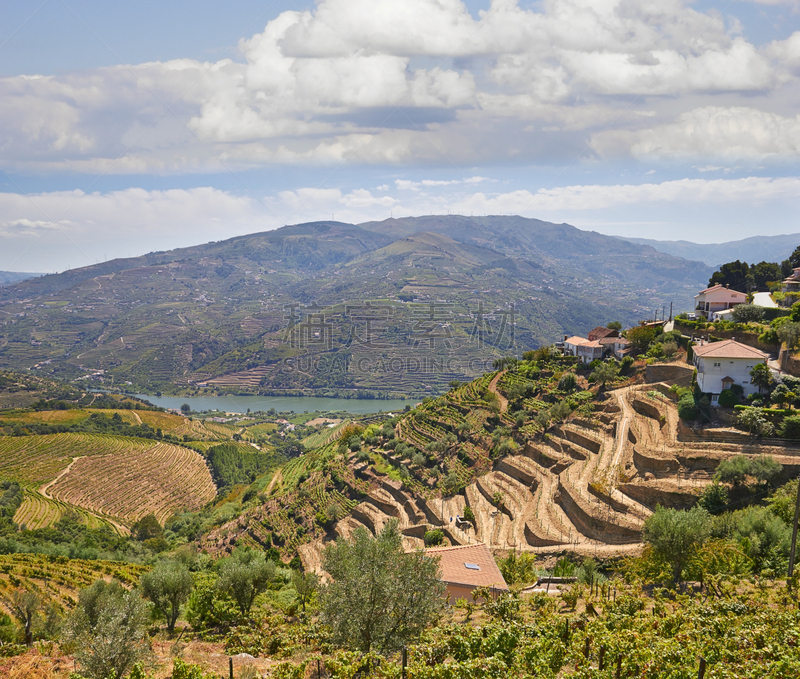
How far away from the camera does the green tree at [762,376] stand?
24.0m

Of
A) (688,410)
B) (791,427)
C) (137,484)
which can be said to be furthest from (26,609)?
(137,484)

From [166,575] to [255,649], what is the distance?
23.3ft

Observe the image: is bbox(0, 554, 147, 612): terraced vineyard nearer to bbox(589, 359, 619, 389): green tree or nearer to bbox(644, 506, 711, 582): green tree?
bbox(644, 506, 711, 582): green tree

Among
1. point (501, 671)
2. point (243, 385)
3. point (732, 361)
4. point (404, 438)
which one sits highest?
point (732, 361)

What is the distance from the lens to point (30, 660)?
13.6 meters

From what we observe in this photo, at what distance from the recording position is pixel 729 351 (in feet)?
82.0

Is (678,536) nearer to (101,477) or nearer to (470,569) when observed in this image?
(470,569)

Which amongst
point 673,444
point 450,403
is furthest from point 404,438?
point 673,444

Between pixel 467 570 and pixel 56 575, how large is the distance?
2269 cm

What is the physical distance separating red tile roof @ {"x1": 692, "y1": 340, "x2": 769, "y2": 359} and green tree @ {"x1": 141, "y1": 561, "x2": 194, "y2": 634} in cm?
2531

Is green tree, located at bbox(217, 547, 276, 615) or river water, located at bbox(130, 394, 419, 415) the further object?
river water, located at bbox(130, 394, 419, 415)

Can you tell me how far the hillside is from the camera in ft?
72.7

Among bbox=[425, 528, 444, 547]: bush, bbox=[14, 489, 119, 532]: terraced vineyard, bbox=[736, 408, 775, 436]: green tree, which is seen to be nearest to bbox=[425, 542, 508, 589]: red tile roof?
bbox=[425, 528, 444, 547]: bush

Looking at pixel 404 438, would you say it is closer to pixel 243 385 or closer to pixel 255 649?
pixel 255 649
